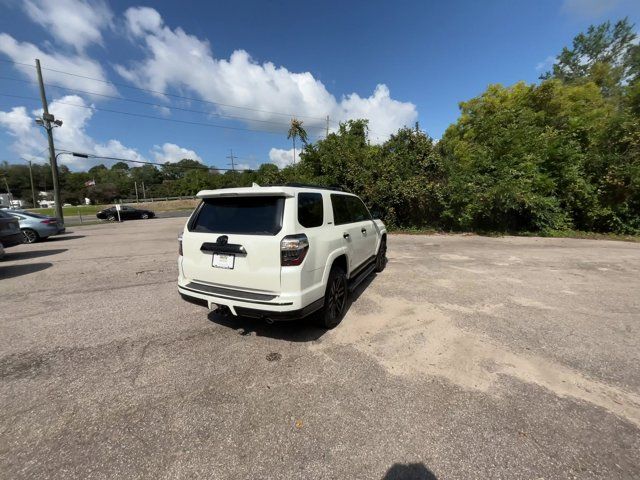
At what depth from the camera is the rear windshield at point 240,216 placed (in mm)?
3041

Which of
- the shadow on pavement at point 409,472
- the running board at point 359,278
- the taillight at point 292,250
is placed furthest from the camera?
the running board at point 359,278

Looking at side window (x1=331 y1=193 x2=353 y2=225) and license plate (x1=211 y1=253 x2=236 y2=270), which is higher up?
side window (x1=331 y1=193 x2=353 y2=225)

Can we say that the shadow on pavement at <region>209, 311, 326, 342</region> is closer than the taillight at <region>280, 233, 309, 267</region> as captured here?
No

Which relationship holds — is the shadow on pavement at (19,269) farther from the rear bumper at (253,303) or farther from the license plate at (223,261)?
the license plate at (223,261)

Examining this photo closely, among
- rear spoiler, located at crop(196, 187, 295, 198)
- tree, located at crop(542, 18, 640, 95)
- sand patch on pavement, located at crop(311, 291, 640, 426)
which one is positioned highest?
tree, located at crop(542, 18, 640, 95)

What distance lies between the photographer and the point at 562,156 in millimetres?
11906

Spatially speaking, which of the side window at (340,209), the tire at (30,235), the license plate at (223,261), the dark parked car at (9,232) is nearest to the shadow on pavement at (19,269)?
the dark parked car at (9,232)

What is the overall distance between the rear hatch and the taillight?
6cm

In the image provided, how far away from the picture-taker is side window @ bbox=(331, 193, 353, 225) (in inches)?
159

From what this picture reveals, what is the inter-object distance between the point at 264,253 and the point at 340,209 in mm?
1720

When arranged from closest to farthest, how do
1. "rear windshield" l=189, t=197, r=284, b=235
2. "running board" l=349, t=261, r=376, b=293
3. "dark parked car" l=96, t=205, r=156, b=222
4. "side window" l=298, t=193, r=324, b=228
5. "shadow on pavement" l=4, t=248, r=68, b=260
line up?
"rear windshield" l=189, t=197, r=284, b=235 < "side window" l=298, t=193, r=324, b=228 < "running board" l=349, t=261, r=376, b=293 < "shadow on pavement" l=4, t=248, r=68, b=260 < "dark parked car" l=96, t=205, r=156, b=222

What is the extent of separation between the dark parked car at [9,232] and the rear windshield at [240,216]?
740 centimetres

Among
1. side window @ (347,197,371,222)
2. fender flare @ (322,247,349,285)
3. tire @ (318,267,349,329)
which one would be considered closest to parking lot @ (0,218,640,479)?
tire @ (318,267,349,329)

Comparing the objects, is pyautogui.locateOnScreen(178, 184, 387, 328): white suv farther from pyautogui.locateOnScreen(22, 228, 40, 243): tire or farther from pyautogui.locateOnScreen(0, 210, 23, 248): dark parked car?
pyautogui.locateOnScreen(22, 228, 40, 243): tire
